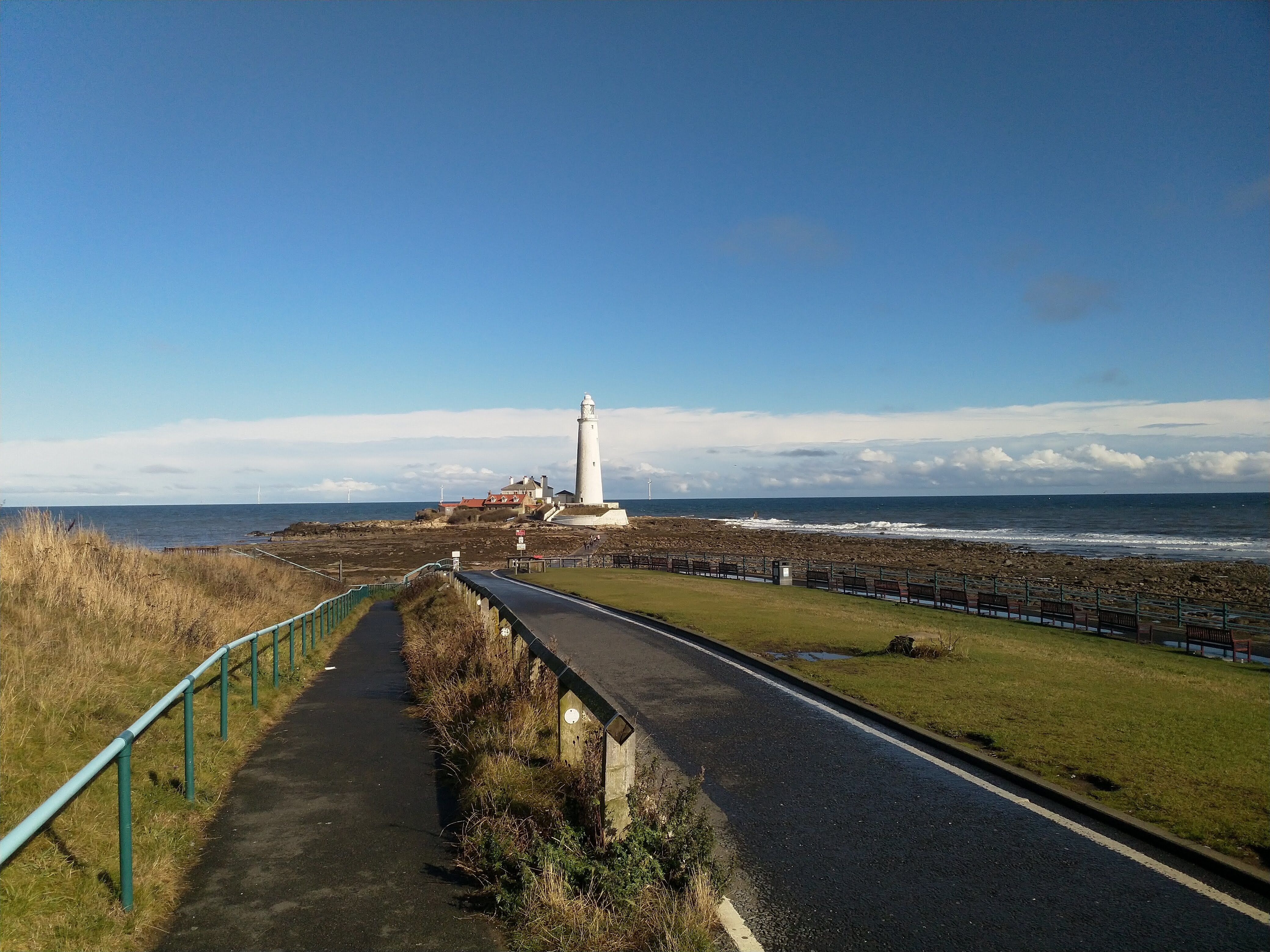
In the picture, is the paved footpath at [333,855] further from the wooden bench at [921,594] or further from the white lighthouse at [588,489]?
the white lighthouse at [588,489]

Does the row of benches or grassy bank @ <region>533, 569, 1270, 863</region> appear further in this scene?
the row of benches

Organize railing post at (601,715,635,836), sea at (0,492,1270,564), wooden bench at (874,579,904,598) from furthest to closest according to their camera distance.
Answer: sea at (0,492,1270,564) < wooden bench at (874,579,904,598) < railing post at (601,715,635,836)

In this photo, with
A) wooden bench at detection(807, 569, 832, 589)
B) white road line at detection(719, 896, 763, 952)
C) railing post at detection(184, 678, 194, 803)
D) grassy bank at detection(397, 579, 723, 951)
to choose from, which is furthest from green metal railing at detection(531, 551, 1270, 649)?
railing post at detection(184, 678, 194, 803)

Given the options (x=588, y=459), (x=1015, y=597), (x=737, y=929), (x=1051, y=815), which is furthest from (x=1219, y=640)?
(x=588, y=459)

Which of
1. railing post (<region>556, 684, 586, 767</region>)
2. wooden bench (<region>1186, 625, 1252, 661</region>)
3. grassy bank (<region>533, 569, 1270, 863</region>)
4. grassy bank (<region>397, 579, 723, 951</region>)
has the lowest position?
wooden bench (<region>1186, 625, 1252, 661</region>)

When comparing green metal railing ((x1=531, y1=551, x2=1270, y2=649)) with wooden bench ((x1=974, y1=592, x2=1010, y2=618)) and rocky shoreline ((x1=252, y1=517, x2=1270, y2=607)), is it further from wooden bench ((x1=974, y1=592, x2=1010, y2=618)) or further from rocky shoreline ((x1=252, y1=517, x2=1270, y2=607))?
rocky shoreline ((x1=252, y1=517, x2=1270, y2=607))

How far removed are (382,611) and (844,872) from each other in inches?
837

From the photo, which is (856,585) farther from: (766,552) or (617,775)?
(766,552)

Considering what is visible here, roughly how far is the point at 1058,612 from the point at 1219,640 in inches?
191

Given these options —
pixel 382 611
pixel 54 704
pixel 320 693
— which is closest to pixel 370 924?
pixel 54 704

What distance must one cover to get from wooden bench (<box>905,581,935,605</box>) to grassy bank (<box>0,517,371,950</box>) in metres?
16.7

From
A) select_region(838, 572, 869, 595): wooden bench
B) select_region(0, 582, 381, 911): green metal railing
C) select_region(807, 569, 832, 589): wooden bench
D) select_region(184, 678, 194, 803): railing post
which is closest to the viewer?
select_region(0, 582, 381, 911): green metal railing

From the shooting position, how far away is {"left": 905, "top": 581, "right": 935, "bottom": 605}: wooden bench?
25000mm

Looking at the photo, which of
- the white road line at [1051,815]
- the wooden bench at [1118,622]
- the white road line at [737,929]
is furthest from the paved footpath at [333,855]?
the wooden bench at [1118,622]
